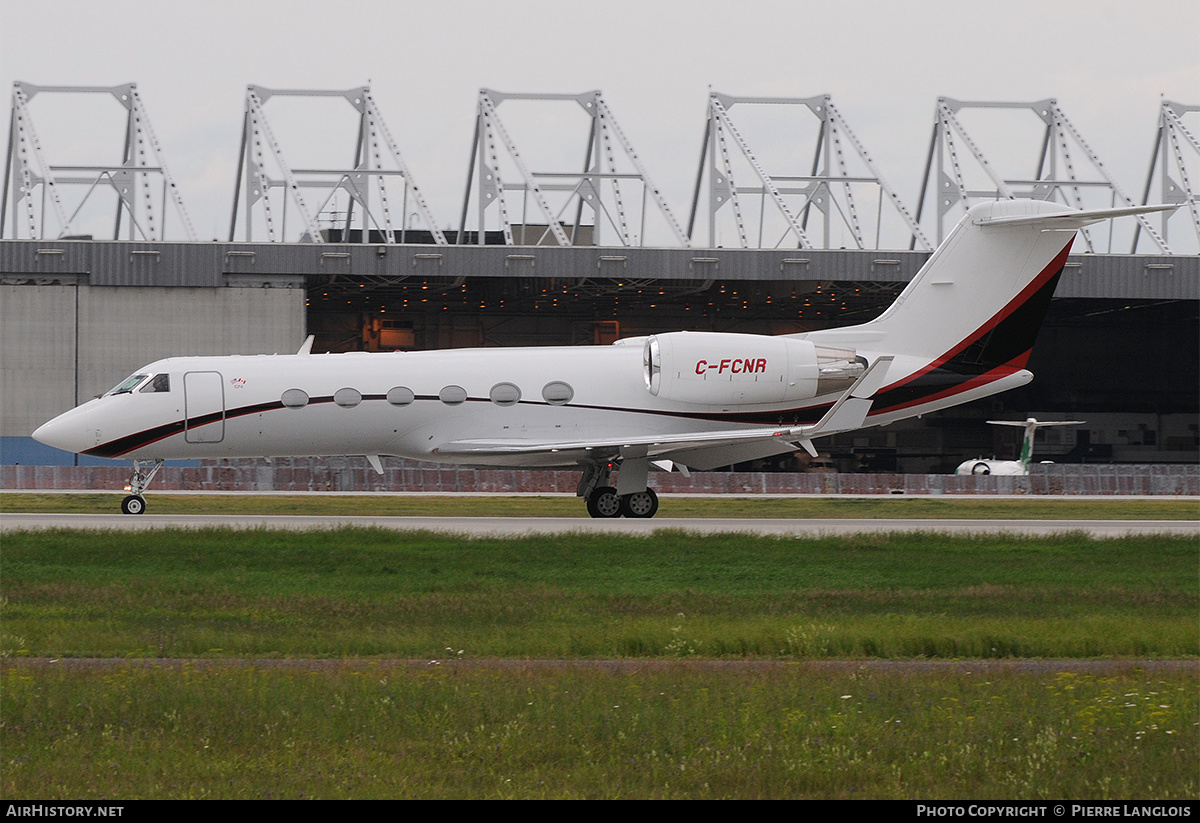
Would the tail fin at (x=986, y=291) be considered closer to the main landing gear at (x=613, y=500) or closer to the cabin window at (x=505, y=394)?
the main landing gear at (x=613, y=500)

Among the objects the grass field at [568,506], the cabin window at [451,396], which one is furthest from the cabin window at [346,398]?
the grass field at [568,506]

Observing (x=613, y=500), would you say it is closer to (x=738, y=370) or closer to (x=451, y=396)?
(x=738, y=370)

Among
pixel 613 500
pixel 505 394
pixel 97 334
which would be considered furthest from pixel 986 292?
pixel 97 334

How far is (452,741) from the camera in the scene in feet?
25.9

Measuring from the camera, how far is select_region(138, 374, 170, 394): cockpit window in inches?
993

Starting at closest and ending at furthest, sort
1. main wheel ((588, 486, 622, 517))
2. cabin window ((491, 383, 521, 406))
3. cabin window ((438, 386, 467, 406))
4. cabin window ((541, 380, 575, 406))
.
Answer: cabin window ((438, 386, 467, 406))
cabin window ((491, 383, 521, 406))
cabin window ((541, 380, 575, 406))
main wheel ((588, 486, 622, 517))

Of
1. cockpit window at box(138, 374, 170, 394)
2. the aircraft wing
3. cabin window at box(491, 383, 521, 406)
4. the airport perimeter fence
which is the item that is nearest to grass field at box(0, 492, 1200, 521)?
the airport perimeter fence

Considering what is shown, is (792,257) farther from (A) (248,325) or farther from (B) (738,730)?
(B) (738,730)

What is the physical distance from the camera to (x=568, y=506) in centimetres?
3083

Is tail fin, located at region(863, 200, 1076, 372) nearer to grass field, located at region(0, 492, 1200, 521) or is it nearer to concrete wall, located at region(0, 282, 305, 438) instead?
grass field, located at region(0, 492, 1200, 521)

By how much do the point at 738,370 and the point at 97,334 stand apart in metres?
30.0

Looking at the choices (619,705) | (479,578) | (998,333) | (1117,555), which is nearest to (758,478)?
(998,333)

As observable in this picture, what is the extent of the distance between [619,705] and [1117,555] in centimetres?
1357

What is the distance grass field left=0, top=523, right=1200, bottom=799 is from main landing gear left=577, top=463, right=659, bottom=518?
8471 millimetres
